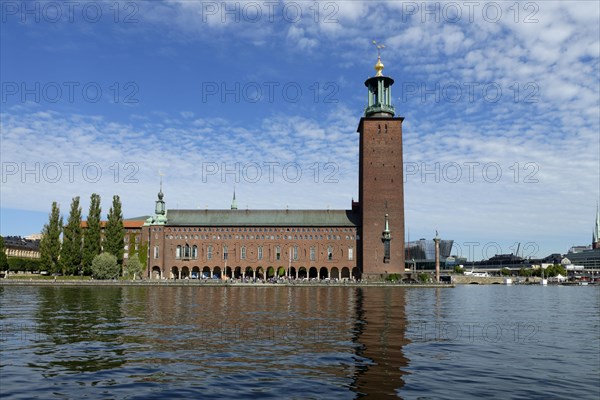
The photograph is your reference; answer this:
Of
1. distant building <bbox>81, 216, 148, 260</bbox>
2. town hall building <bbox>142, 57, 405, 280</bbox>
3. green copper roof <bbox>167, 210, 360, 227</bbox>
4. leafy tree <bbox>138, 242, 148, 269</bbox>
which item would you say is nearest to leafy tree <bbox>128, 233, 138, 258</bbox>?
distant building <bbox>81, 216, 148, 260</bbox>

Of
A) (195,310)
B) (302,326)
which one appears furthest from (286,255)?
(302,326)

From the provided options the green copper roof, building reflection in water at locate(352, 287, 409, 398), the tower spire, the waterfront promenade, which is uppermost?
the tower spire

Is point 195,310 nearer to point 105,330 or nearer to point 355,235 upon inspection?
point 105,330

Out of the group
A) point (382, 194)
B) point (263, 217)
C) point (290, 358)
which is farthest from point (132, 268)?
point (290, 358)

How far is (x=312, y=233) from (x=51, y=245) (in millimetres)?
44472

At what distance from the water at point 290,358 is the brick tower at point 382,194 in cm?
6279

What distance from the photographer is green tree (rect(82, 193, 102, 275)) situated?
83188mm

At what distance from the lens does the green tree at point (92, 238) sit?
83.2m

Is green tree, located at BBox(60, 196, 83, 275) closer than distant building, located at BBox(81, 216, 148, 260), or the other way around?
green tree, located at BBox(60, 196, 83, 275)

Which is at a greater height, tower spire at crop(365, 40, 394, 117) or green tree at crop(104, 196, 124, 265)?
tower spire at crop(365, 40, 394, 117)

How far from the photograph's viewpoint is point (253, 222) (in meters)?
102

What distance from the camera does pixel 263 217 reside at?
103562mm

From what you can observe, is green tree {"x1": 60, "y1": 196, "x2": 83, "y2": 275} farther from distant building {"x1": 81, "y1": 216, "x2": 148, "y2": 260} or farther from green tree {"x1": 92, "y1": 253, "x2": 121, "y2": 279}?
distant building {"x1": 81, "y1": 216, "x2": 148, "y2": 260}

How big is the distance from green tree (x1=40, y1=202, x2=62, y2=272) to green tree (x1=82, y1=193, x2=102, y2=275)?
392cm
